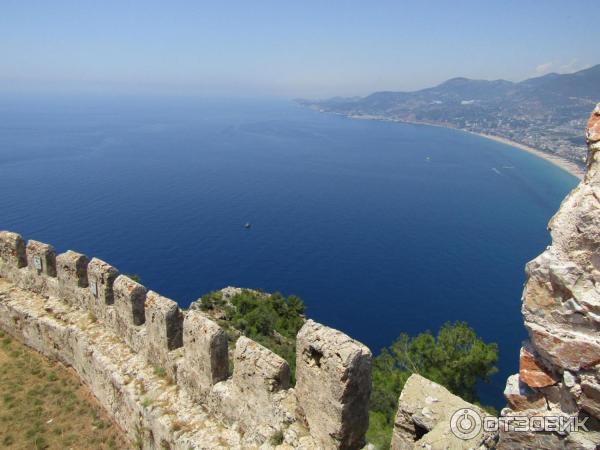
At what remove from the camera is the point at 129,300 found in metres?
8.69

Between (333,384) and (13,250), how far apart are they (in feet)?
35.4

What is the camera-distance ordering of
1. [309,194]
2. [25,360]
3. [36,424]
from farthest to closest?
[309,194]
[25,360]
[36,424]

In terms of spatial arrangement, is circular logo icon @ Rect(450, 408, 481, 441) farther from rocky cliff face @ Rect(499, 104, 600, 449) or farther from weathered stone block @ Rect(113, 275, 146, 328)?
weathered stone block @ Rect(113, 275, 146, 328)

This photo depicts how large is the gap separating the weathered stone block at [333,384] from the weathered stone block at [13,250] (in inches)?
391

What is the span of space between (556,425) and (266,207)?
81.1 metres

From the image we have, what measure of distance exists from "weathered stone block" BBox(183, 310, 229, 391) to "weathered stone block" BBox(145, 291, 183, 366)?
1.99ft

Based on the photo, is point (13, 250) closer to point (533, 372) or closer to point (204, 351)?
point (204, 351)

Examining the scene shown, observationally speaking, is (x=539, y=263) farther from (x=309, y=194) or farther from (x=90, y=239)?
(x=309, y=194)

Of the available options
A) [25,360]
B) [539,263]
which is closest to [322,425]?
[539,263]

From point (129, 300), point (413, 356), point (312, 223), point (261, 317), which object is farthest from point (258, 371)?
point (312, 223)

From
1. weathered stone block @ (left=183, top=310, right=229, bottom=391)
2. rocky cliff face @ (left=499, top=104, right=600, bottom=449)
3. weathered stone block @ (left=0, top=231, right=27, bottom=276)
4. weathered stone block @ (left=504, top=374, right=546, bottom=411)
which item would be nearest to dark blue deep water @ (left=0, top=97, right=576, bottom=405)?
weathered stone block @ (left=0, top=231, right=27, bottom=276)

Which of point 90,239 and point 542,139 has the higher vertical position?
point 542,139

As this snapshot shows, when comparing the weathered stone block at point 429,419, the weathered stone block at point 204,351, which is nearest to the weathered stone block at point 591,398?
the weathered stone block at point 429,419

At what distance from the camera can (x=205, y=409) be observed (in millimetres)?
7348
